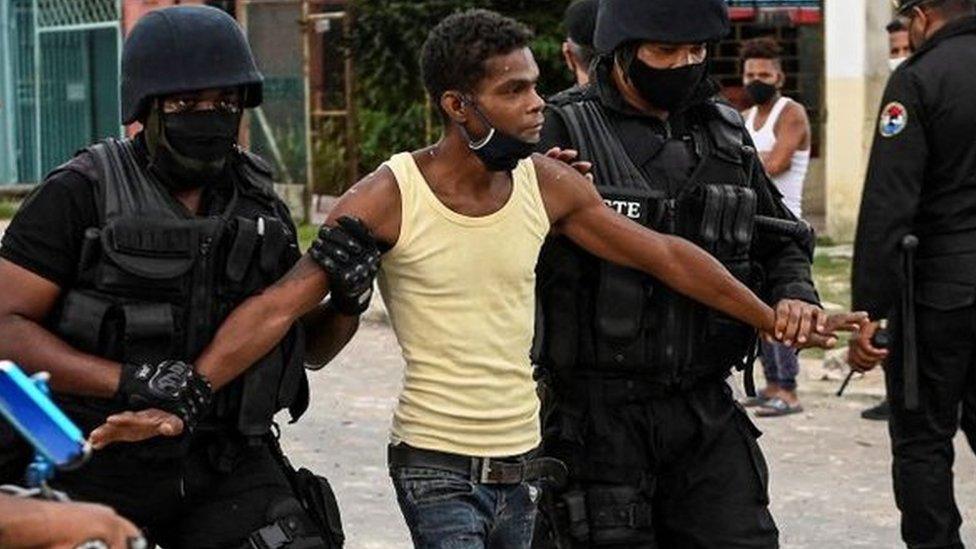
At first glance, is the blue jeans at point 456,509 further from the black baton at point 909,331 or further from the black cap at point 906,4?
the black cap at point 906,4

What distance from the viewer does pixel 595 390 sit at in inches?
209

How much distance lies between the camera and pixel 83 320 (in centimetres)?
458

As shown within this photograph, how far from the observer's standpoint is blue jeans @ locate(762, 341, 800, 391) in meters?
10.4

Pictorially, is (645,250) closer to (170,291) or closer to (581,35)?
(170,291)

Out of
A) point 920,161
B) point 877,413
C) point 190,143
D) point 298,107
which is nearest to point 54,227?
point 190,143

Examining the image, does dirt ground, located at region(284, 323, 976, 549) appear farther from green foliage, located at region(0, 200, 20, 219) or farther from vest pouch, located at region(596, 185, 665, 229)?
green foliage, located at region(0, 200, 20, 219)

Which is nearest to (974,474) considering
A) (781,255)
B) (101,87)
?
(781,255)

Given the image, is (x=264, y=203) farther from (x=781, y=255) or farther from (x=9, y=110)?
(x=9, y=110)

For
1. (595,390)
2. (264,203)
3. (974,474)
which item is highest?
(264,203)

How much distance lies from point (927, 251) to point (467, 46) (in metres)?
2.43

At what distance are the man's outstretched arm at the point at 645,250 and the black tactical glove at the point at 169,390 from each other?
2.97ft

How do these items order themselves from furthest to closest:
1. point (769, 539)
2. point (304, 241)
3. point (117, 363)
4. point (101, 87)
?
point (101, 87) → point (304, 241) → point (769, 539) → point (117, 363)

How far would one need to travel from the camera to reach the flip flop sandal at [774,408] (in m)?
10.6

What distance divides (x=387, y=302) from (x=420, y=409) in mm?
240
